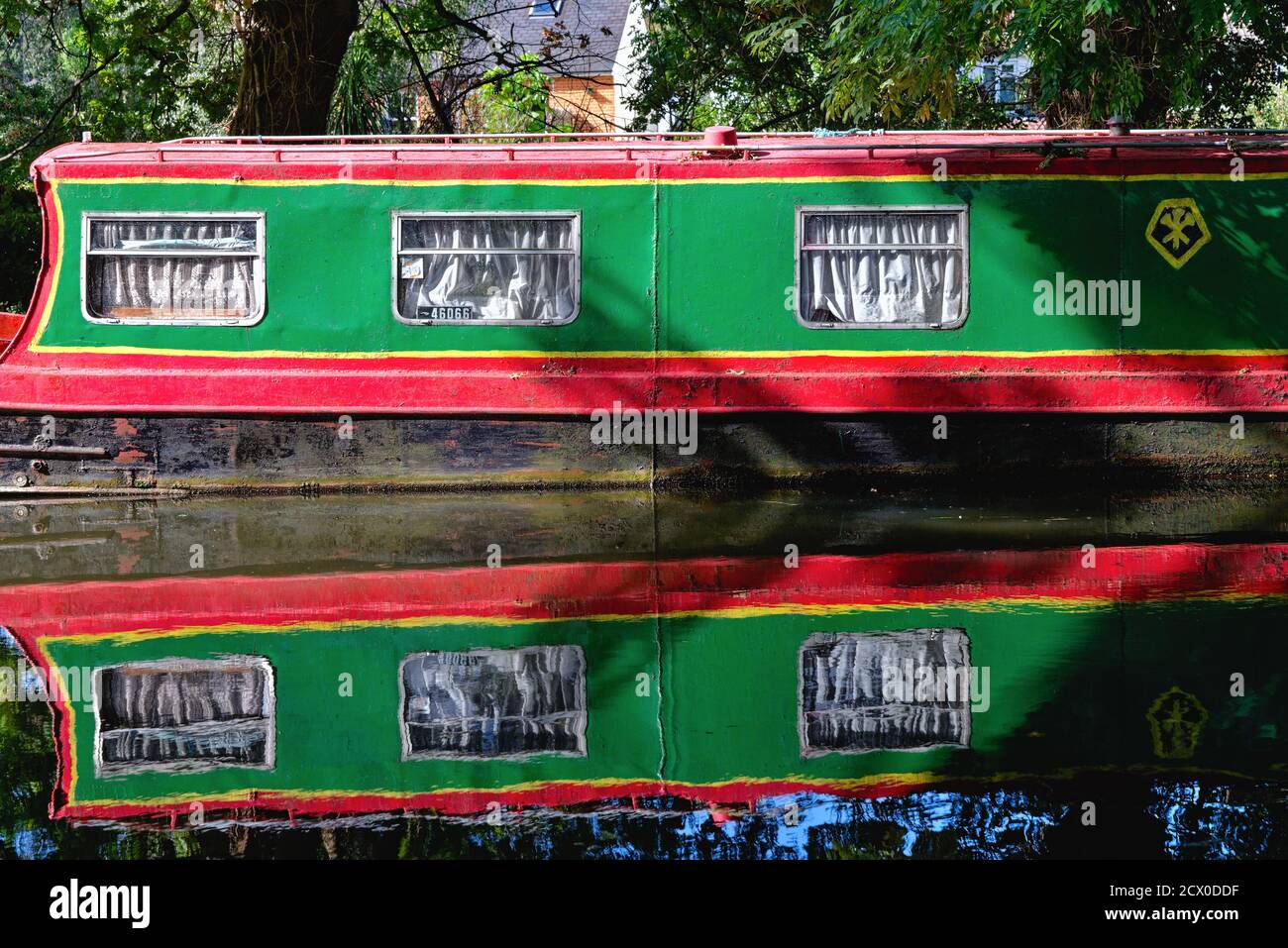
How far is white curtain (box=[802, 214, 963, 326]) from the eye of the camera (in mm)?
9961

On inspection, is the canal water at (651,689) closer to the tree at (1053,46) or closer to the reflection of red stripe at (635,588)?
the reflection of red stripe at (635,588)

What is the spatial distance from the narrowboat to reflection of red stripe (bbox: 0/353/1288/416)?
2 centimetres

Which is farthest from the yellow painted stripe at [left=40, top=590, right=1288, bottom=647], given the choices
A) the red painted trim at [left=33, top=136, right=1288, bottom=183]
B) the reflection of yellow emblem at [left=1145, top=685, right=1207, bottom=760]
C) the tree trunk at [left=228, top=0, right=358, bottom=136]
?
the tree trunk at [left=228, top=0, right=358, bottom=136]

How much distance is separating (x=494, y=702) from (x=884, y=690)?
4.58 ft

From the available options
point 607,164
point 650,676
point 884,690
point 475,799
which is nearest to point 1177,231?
point 607,164

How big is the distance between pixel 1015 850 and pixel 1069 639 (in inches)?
84.9

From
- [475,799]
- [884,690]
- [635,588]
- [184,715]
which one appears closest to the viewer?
[475,799]

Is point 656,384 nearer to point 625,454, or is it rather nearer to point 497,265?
point 625,454

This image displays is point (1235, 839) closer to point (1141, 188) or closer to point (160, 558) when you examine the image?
point (160, 558)

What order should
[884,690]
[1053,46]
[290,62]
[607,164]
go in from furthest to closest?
1. [290,62]
2. [1053,46]
3. [607,164]
4. [884,690]

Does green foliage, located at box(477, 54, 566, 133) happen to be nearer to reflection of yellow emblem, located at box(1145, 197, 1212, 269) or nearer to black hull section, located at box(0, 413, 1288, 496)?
black hull section, located at box(0, 413, 1288, 496)

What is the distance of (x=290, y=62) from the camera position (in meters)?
12.1

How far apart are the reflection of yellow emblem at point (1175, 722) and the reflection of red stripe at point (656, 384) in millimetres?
4503

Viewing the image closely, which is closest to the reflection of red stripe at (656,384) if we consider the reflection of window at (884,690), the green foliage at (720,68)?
the reflection of window at (884,690)
